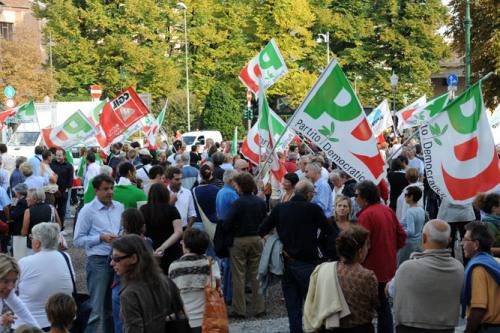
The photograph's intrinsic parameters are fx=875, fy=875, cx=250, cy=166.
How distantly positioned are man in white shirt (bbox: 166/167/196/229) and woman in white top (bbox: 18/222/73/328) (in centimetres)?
341

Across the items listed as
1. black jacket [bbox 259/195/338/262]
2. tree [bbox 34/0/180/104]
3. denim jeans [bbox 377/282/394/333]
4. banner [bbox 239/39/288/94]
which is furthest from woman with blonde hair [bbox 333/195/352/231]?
tree [bbox 34/0/180/104]

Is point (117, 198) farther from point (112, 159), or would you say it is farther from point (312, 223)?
point (112, 159)

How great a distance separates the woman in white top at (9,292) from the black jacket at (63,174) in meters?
11.4

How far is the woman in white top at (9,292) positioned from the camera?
604cm

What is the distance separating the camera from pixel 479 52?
40.4 metres

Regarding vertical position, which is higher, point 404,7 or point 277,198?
point 404,7

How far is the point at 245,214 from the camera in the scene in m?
10.1

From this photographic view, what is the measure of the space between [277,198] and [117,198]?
5.18 m

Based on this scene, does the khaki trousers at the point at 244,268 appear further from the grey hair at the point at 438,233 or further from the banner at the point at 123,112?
the banner at the point at 123,112

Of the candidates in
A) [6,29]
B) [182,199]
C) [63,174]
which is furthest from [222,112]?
[182,199]

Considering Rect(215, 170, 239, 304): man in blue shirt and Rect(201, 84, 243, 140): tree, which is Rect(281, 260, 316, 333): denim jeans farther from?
Rect(201, 84, 243, 140): tree

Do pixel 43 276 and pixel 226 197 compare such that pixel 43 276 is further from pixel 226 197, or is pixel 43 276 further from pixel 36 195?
pixel 226 197

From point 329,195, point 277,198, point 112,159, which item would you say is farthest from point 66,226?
point 329,195

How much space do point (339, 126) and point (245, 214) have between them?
151cm
